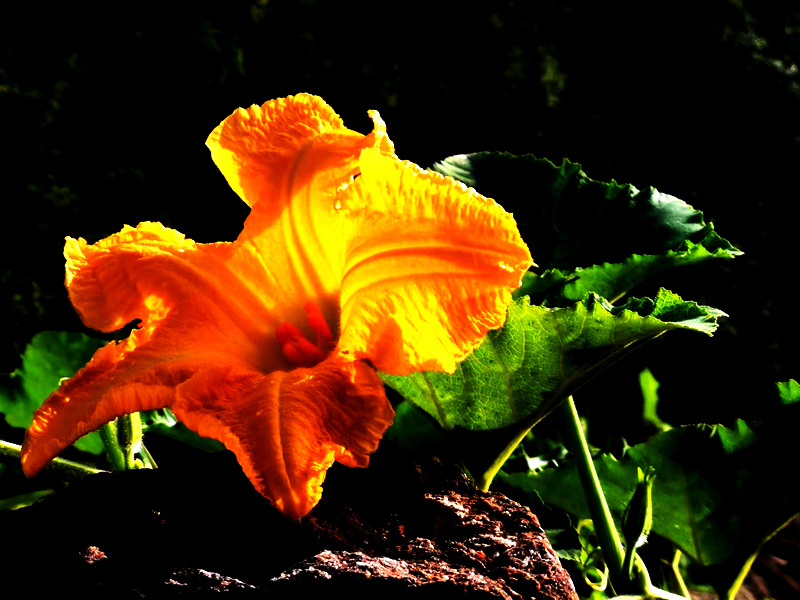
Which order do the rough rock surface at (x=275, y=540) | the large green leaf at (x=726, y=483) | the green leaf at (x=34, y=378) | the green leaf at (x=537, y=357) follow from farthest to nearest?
the green leaf at (x=34, y=378) < the large green leaf at (x=726, y=483) < the green leaf at (x=537, y=357) < the rough rock surface at (x=275, y=540)

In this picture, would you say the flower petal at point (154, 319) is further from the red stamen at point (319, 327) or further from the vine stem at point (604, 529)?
the vine stem at point (604, 529)

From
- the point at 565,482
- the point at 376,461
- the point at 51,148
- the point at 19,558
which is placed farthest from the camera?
the point at 51,148

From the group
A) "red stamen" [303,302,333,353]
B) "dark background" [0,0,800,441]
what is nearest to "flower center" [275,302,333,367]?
"red stamen" [303,302,333,353]

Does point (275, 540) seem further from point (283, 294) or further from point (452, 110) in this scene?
point (452, 110)

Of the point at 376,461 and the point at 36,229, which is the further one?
the point at 36,229

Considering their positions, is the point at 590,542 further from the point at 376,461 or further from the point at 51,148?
the point at 51,148

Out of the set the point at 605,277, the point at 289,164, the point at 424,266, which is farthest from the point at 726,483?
the point at 289,164

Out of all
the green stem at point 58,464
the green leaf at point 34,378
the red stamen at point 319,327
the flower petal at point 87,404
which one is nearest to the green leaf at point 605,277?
the red stamen at point 319,327

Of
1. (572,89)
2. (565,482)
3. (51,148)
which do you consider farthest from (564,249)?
(51,148)
